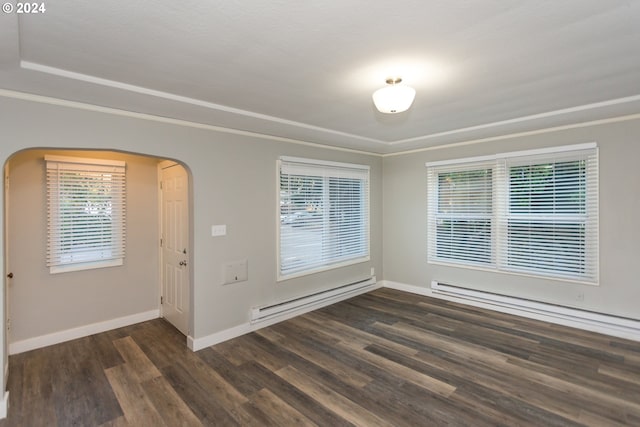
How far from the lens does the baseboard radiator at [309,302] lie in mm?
4043

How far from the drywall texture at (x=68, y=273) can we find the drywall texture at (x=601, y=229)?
13.5 feet

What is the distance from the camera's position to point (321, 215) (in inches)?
193

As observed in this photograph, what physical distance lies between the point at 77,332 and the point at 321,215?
3.41 meters

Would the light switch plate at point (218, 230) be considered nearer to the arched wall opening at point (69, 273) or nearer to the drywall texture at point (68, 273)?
the arched wall opening at point (69, 273)

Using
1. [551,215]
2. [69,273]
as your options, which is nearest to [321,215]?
[551,215]

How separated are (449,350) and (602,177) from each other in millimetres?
2736

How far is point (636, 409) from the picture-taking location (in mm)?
2408

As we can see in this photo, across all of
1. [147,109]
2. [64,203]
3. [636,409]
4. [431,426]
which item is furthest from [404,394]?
[64,203]

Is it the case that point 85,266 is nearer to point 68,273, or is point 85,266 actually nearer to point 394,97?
point 68,273

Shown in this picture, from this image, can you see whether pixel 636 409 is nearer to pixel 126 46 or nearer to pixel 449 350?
pixel 449 350

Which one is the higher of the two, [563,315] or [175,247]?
[175,247]

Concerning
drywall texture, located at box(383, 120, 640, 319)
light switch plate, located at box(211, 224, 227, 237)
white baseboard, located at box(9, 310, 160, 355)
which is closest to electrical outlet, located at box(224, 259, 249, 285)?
light switch plate, located at box(211, 224, 227, 237)

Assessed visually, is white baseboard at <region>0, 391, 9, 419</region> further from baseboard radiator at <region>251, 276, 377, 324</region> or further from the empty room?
baseboard radiator at <region>251, 276, 377, 324</region>

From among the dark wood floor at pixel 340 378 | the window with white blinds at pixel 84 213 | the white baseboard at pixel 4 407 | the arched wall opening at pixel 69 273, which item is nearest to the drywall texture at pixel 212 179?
the arched wall opening at pixel 69 273
